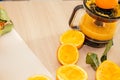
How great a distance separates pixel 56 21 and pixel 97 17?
0.22 m

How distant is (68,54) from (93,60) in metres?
0.08

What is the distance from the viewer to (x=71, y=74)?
2.53 ft

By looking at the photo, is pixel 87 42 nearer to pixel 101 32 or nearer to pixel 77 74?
pixel 101 32

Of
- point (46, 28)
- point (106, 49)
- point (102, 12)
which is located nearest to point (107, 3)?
point (102, 12)

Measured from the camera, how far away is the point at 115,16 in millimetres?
825

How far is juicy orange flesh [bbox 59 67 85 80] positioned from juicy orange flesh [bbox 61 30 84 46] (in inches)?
5.1

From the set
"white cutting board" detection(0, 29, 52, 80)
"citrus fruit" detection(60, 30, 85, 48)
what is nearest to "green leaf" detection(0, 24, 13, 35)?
"white cutting board" detection(0, 29, 52, 80)

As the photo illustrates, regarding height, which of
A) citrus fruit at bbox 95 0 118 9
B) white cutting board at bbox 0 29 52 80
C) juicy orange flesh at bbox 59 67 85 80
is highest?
citrus fruit at bbox 95 0 118 9

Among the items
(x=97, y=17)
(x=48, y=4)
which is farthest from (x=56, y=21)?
(x=97, y=17)

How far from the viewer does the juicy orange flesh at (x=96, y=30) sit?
876mm

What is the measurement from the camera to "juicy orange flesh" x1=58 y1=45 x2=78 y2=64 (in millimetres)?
837

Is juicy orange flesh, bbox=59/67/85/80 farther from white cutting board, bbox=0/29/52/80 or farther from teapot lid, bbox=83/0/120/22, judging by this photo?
teapot lid, bbox=83/0/120/22

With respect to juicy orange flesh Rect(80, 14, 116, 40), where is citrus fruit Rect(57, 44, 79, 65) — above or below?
below

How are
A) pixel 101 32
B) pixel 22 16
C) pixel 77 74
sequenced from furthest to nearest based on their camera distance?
pixel 22 16 < pixel 101 32 < pixel 77 74
